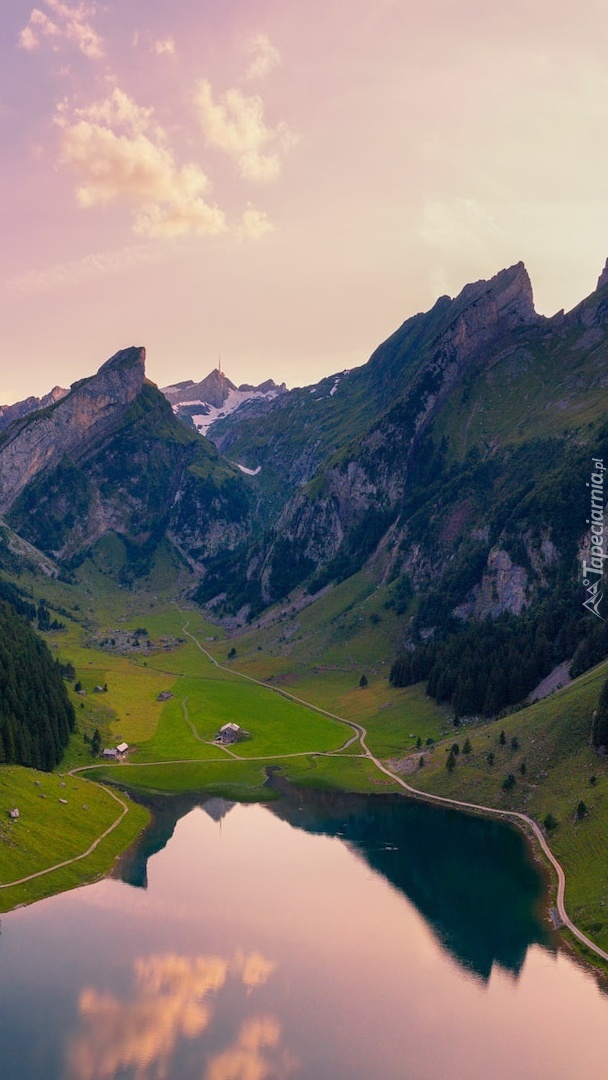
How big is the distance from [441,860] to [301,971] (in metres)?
38.4

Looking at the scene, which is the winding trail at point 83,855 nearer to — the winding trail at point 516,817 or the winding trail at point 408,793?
the winding trail at point 408,793

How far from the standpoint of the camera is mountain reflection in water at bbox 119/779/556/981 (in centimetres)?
8538

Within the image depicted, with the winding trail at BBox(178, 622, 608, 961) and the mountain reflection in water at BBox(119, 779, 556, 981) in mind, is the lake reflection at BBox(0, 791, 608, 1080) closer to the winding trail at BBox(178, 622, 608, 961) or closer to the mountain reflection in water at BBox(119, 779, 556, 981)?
the mountain reflection in water at BBox(119, 779, 556, 981)

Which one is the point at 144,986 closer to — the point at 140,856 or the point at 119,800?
the point at 140,856

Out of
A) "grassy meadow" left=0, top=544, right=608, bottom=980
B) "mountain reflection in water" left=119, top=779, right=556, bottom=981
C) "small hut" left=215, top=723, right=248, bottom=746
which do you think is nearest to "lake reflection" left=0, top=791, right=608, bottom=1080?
"mountain reflection in water" left=119, top=779, right=556, bottom=981

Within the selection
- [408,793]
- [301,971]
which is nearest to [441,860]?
[408,793]

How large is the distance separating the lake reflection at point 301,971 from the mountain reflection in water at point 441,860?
0.38m

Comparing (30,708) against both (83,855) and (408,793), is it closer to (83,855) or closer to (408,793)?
(83,855)

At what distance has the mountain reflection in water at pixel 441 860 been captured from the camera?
85375 millimetres

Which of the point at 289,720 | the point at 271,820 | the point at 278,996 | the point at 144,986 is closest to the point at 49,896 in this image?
the point at 144,986

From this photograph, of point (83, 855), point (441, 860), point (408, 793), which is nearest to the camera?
point (83, 855)

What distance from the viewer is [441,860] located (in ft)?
362

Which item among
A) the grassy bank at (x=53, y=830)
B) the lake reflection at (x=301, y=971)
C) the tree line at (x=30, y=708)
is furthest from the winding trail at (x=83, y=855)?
the tree line at (x=30, y=708)

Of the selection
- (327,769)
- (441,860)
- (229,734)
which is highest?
(229,734)
